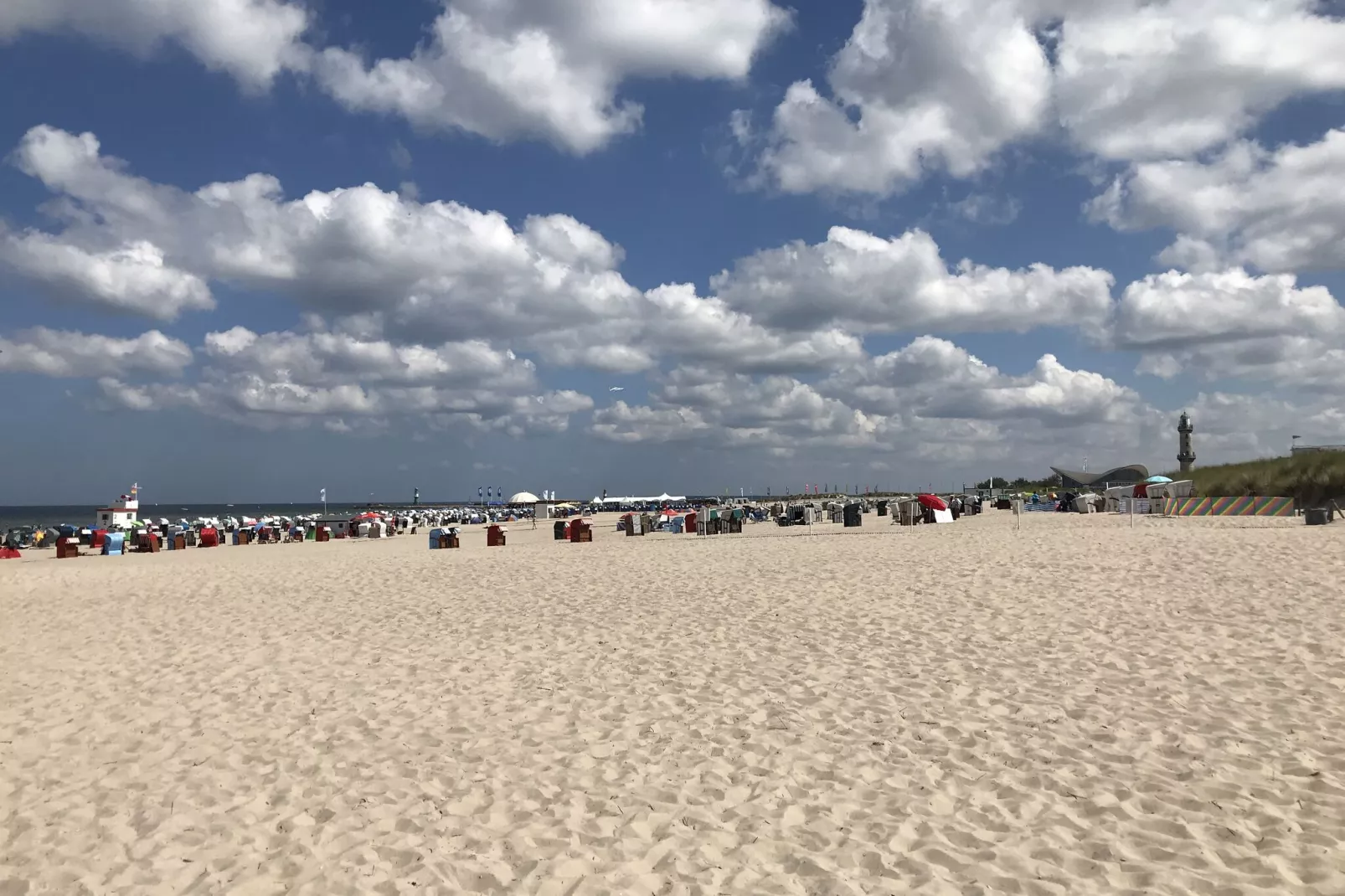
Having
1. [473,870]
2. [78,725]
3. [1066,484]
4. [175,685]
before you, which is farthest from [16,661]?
[1066,484]

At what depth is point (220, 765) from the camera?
5844 millimetres

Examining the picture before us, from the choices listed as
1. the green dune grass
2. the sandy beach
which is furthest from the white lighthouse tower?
the green dune grass

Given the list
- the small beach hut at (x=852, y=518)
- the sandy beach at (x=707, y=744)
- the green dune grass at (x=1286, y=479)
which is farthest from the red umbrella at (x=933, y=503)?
the sandy beach at (x=707, y=744)

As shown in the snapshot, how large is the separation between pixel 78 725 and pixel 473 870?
4.64 meters

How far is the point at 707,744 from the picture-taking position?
5902mm

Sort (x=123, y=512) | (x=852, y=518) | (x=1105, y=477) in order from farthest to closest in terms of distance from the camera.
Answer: (x=1105, y=477)
(x=123, y=512)
(x=852, y=518)

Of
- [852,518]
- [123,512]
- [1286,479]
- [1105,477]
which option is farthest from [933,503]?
[1105,477]

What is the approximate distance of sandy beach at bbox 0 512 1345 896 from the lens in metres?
4.24

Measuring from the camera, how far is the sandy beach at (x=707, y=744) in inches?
167

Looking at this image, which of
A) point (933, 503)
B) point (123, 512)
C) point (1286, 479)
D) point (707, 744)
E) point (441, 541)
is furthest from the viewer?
point (123, 512)

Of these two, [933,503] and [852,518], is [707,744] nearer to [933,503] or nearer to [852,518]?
[933,503]

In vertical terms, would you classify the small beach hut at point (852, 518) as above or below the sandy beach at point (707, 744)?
above

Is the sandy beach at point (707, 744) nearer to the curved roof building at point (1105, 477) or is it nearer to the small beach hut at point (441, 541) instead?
the small beach hut at point (441, 541)

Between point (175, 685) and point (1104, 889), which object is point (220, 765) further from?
point (1104, 889)
